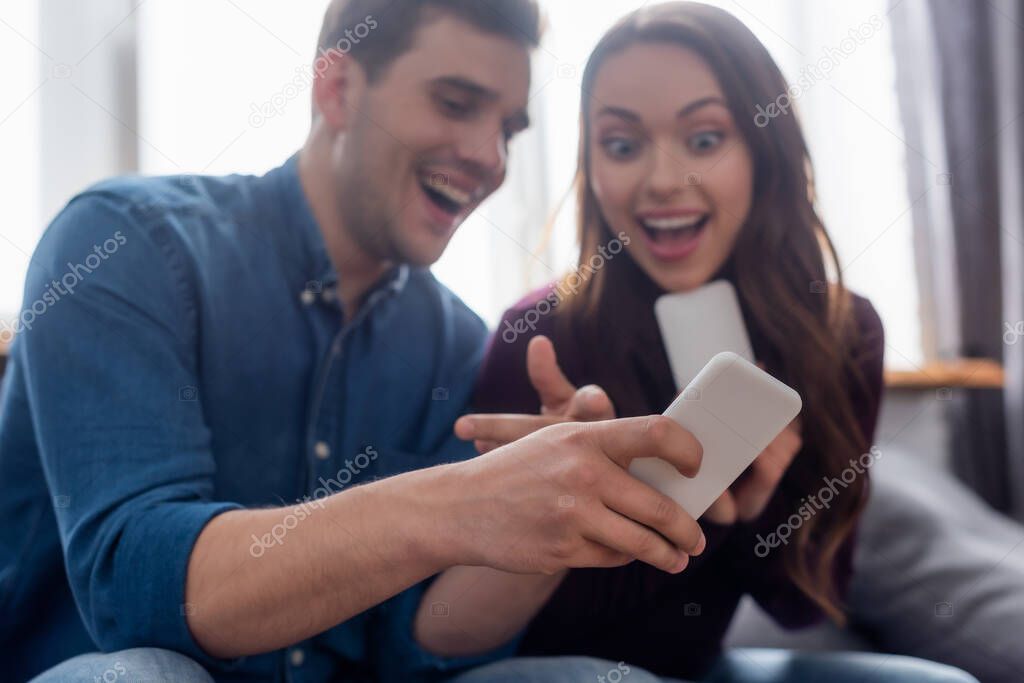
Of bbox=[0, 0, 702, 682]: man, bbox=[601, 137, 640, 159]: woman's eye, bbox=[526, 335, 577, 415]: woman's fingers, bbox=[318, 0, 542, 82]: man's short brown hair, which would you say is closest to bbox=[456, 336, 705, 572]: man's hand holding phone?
bbox=[0, 0, 702, 682]: man

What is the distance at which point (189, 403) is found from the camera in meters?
0.58

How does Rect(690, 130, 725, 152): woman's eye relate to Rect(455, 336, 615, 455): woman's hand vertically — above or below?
above

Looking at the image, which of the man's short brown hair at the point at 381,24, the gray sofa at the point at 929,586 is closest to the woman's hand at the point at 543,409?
the man's short brown hair at the point at 381,24

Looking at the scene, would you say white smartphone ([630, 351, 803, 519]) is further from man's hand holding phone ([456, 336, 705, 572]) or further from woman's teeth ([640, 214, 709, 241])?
woman's teeth ([640, 214, 709, 241])

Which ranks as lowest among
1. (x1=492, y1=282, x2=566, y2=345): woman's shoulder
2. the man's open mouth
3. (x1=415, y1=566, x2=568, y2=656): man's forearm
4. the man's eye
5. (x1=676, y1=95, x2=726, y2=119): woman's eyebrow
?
(x1=415, y1=566, x2=568, y2=656): man's forearm

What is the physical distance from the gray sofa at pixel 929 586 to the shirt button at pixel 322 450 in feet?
1.60

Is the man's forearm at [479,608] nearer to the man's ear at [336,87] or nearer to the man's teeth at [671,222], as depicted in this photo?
the man's teeth at [671,222]

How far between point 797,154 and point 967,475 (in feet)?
2.77

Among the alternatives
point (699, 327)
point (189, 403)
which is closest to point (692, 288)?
point (699, 327)

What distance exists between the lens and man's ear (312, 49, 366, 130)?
636 mm

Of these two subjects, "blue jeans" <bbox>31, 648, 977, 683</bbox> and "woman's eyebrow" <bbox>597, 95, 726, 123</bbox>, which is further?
"woman's eyebrow" <bbox>597, 95, 726, 123</bbox>

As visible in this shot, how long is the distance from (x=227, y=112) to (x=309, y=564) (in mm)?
422

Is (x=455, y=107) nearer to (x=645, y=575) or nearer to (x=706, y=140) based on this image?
Result: (x=706, y=140)

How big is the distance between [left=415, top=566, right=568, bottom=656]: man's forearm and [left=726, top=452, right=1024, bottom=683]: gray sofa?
0.34m
